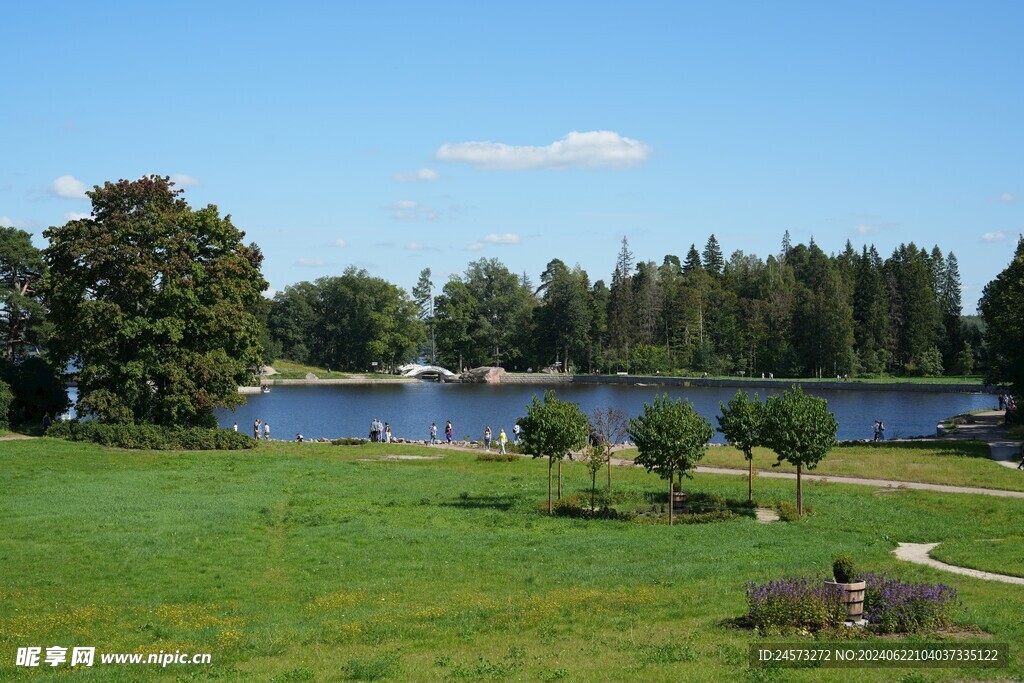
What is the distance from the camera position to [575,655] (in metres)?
15.0

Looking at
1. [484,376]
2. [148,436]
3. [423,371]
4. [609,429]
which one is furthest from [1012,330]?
[423,371]

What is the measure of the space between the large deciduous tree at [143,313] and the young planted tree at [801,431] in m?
33.4

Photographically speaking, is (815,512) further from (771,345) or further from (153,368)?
(771,345)

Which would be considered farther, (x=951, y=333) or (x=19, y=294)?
(x=951, y=333)

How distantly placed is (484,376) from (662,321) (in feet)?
111

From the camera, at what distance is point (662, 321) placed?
166500 mm

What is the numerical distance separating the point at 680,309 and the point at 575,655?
147546 millimetres

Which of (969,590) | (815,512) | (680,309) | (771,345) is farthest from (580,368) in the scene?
(969,590)

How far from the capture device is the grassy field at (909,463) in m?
38.3

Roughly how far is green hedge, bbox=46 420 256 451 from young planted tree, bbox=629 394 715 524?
2784 cm

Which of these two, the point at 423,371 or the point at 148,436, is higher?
the point at 423,371

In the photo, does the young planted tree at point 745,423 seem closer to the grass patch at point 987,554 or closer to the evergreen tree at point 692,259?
the grass patch at point 987,554

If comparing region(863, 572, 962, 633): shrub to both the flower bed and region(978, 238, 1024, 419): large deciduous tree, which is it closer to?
the flower bed

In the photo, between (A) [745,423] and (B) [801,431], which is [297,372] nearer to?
(A) [745,423]
